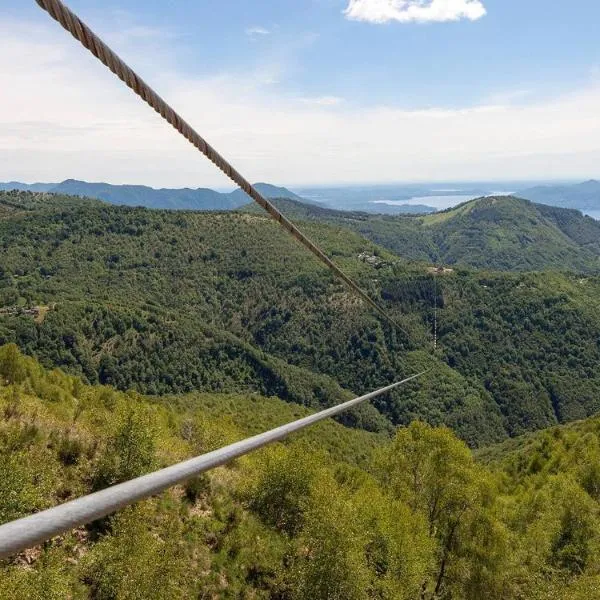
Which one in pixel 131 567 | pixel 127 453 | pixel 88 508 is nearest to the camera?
pixel 88 508

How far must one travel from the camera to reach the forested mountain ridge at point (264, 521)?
2097 centimetres

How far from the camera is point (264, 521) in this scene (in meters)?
32.4

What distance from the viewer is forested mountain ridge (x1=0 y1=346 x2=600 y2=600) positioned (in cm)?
2097

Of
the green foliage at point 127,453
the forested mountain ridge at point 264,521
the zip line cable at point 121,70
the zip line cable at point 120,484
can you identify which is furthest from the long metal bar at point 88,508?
the green foliage at point 127,453

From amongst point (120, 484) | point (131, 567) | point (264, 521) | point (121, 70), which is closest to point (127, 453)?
point (131, 567)

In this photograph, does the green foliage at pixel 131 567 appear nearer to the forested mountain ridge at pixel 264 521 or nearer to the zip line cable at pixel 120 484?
the forested mountain ridge at pixel 264 521

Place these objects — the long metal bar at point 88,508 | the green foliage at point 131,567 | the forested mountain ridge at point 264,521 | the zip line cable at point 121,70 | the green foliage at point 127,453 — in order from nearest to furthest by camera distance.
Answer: the long metal bar at point 88,508, the zip line cable at point 121,70, the green foliage at point 131,567, the forested mountain ridge at point 264,521, the green foliage at point 127,453

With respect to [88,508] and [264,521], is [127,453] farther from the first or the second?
[88,508]

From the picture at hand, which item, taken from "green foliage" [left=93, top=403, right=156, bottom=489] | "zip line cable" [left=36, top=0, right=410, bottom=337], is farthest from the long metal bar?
"green foliage" [left=93, top=403, right=156, bottom=489]

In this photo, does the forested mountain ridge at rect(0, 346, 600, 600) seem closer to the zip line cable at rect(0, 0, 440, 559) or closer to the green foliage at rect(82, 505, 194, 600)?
the green foliage at rect(82, 505, 194, 600)

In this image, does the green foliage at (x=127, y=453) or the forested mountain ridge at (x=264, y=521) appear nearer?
the forested mountain ridge at (x=264, y=521)

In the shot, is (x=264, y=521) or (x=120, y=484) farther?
(x=264, y=521)

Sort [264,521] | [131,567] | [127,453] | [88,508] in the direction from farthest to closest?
[264,521] → [127,453] → [131,567] → [88,508]

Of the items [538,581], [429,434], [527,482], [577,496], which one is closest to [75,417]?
[429,434]
